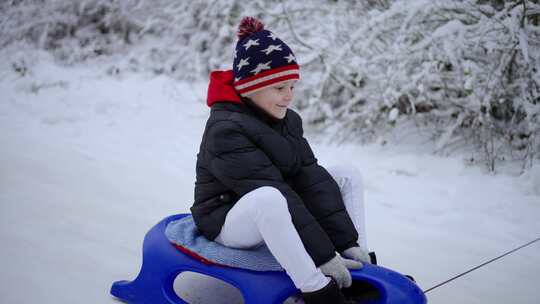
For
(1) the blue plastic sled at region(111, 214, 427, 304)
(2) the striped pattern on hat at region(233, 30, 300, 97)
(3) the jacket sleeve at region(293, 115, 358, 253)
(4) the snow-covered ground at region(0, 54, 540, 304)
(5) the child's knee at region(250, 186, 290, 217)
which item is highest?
(2) the striped pattern on hat at region(233, 30, 300, 97)

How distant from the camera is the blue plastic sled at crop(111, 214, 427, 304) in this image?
50.9 inches

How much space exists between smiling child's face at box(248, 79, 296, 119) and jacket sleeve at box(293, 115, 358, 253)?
20 centimetres

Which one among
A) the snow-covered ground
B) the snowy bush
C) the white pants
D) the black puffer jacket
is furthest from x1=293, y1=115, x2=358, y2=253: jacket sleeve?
the snowy bush

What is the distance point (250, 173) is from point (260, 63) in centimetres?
37

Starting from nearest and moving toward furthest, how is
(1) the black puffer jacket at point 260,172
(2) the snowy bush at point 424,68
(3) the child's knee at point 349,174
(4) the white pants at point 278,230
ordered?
(4) the white pants at point 278,230, (1) the black puffer jacket at point 260,172, (3) the child's knee at point 349,174, (2) the snowy bush at point 424,68

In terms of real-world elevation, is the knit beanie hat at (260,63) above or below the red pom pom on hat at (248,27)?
below

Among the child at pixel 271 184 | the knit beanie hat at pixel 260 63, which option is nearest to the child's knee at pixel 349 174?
the child at pixel 271 184

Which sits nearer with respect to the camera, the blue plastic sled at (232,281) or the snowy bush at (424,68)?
the blue plastic sled at (232,281)

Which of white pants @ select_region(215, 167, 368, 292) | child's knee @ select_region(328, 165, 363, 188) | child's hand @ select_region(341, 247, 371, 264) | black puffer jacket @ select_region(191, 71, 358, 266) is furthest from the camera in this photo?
child's knee @ select_region(328, 165, 363, 188)

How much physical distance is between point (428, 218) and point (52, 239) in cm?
192

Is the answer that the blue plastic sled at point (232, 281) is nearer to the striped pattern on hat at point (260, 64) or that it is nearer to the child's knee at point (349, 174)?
the child's knee at point (349, 174)

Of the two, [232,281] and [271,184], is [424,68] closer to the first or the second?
[271,184]

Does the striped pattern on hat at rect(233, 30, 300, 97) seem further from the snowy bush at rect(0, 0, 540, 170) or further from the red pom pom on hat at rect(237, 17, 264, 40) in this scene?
the snowy bush at rect(0, 0, 540, 170)

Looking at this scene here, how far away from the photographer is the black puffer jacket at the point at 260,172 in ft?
4.41
